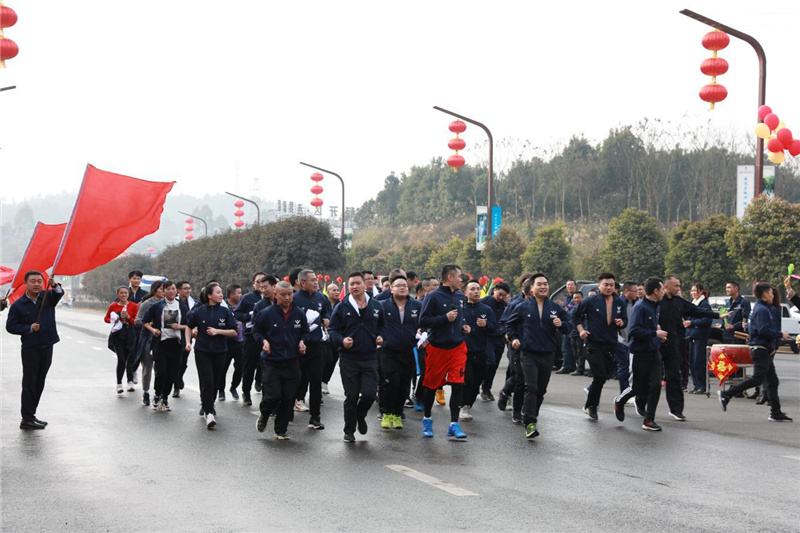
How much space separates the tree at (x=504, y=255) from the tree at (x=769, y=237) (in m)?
14.6

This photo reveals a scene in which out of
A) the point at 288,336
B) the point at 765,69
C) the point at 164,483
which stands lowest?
the point at 164,483

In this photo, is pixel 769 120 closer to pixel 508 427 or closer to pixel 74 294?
pixel 508 427

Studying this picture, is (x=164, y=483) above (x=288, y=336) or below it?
below

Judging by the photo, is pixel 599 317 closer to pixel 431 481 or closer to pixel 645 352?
pixel 645 352

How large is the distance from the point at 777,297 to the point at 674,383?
193 centimetres

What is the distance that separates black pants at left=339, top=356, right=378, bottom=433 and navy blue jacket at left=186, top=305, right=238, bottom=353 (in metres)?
1.95

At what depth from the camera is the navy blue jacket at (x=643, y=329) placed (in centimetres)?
1095

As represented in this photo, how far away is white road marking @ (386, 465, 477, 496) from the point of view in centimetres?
726

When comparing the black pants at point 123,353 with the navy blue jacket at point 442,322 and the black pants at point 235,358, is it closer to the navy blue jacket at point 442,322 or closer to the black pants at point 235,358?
the black pants at point 235,358

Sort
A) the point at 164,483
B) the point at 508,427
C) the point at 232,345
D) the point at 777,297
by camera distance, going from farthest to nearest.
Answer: the point at 232,345, the point at 777,297, the point at 508,427, the point at 164,483

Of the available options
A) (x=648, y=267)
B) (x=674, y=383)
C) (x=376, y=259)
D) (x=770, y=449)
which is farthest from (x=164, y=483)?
(x=376, y=259)

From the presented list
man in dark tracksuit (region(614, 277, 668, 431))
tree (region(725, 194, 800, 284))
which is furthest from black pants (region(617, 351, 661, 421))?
tree (region(725, 194, 800, 284))

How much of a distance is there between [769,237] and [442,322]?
65.9ft

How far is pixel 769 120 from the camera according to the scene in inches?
701
